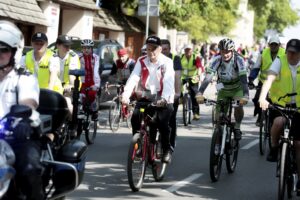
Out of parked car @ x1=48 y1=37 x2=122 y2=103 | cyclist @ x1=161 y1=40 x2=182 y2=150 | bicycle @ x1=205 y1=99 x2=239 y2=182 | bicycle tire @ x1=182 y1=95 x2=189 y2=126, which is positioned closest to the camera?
bicycle @ x1=205 y1=99 x2=239 y2=182

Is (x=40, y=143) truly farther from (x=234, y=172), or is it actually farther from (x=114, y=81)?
(x=114, y=81)

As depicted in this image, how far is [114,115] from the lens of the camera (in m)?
15.8

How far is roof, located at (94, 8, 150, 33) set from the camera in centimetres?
3262

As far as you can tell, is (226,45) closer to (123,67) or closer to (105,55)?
Answer: (123,67)

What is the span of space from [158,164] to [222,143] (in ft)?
2.95

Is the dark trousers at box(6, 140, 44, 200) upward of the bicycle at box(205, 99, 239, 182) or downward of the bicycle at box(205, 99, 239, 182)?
upward

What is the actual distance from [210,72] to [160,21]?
27092mm

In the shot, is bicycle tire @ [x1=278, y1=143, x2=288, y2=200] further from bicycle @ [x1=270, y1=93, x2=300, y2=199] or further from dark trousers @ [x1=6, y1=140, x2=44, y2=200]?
dark trousers @ [x1=6, y1=140, x2=44, y2=200]

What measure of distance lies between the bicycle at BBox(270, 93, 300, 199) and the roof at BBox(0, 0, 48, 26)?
14.1m

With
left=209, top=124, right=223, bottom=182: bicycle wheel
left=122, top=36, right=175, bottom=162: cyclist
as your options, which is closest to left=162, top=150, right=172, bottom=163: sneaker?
left=122, top=36, right=175, bottom=162: cyclist

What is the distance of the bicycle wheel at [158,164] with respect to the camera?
31.6 ft

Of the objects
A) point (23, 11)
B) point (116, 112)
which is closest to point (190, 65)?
point (116, 112)

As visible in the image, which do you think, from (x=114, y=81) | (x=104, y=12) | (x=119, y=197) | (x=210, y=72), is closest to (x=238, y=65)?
(x=210, y=72)

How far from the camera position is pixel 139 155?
8984 mm
